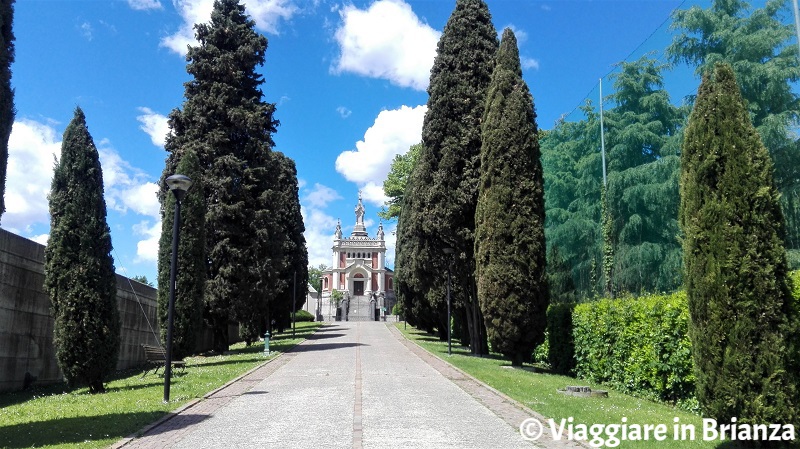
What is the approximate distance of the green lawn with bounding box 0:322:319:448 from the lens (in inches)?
281

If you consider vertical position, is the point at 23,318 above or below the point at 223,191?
below

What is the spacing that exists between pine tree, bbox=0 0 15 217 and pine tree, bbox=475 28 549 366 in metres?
11.6

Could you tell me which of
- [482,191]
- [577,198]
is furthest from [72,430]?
[577,198]

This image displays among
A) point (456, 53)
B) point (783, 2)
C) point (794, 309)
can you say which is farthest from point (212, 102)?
point (794, 309)

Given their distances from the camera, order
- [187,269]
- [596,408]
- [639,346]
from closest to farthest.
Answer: [596,408], [639,346], [187,269]

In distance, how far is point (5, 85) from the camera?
7559 millimetres

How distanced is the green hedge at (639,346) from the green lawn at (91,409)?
8590 millimetres

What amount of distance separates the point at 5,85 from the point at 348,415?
6385 mm

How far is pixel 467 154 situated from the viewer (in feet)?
65.8

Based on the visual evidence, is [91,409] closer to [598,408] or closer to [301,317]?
[598,408]

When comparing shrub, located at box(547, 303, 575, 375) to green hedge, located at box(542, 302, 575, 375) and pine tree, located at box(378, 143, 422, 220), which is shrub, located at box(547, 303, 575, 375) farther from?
pine tree, located at box(378, 143, 422, 220)

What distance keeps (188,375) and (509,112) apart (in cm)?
1109

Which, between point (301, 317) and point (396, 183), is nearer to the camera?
point (396, 183)

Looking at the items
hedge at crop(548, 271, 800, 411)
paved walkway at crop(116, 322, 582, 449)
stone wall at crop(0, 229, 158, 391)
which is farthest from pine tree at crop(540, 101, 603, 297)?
stone wall at crop(0, 229, 158, 391)
